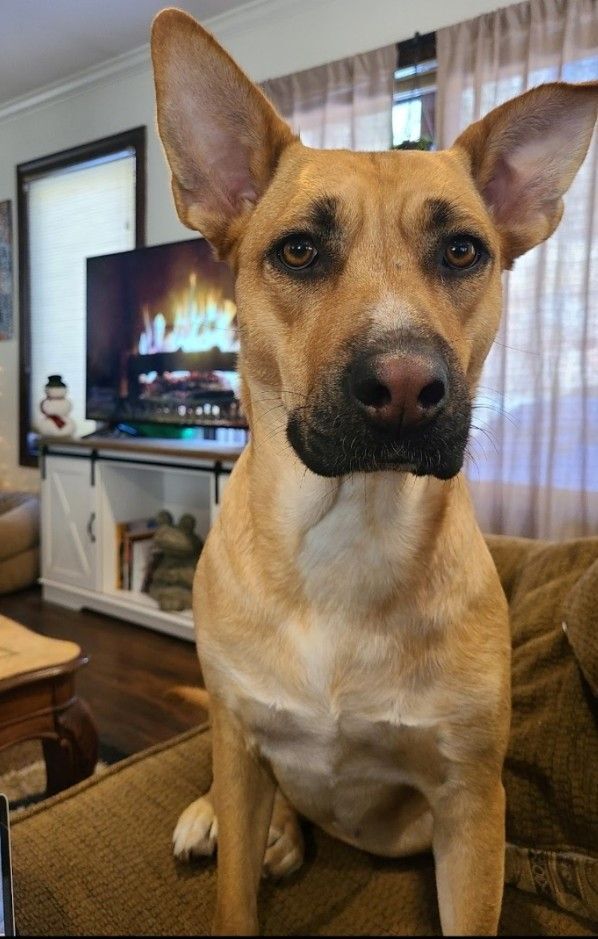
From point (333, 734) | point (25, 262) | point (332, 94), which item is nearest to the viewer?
point (333, 734)

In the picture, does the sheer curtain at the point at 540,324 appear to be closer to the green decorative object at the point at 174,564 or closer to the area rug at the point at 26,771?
the green decorative object at the point at 174,564

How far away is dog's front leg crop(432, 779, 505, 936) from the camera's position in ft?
2.70

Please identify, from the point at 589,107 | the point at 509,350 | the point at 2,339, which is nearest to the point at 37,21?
the point at 2,339

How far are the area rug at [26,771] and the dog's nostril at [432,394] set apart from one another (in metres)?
1.58

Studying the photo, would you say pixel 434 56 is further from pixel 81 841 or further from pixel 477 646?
pixel 81 841

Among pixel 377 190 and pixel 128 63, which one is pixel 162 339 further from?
pixel 377 190

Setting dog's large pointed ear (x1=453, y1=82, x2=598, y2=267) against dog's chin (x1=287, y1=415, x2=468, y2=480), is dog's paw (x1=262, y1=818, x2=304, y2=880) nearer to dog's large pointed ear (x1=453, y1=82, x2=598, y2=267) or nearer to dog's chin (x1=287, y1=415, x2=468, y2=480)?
dog's chin (x1=287, y1=415, x2=468, y2=480)

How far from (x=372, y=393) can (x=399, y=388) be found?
0.03 meters

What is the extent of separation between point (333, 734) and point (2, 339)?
476 cm

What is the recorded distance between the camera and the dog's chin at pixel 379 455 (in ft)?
2.32

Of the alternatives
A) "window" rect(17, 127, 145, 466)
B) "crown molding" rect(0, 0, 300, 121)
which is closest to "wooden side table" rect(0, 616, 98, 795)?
"crown molding" rect(0, 0, 300, 121)

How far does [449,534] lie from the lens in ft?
2.94

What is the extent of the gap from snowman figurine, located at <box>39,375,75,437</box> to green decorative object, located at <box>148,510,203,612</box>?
94cm

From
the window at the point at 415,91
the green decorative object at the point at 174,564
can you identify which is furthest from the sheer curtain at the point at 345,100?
the green decorative object at the point at 174,564
